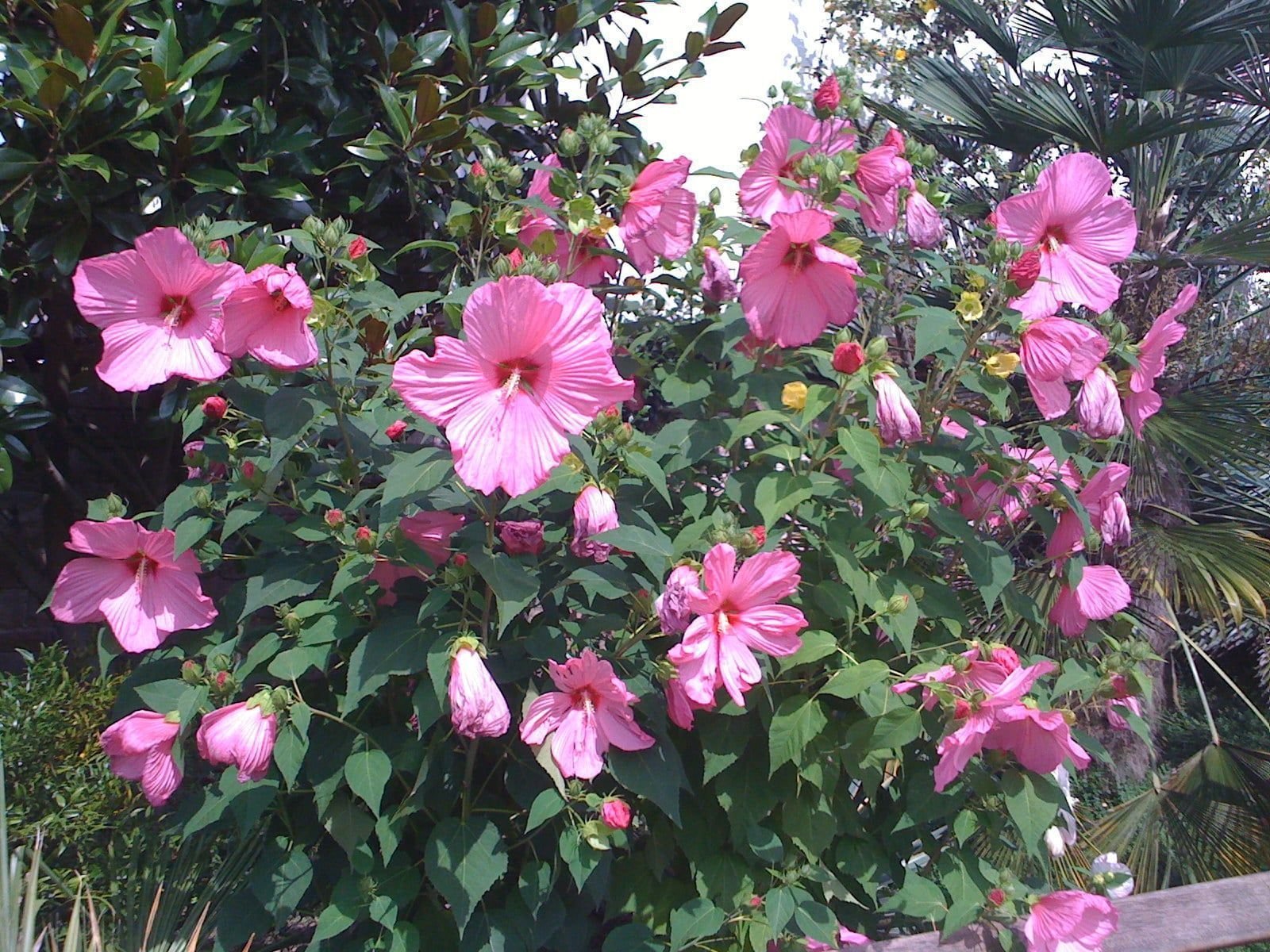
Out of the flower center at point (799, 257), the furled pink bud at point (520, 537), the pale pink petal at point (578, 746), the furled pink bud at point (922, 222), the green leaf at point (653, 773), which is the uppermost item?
the furled pink bud at point (922, 222)

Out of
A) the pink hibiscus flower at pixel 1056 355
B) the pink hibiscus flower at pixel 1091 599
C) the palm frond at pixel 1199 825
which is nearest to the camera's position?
the pink hibiscus flower at pixel 1056 355

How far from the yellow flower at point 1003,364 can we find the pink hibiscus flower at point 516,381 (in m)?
0.62

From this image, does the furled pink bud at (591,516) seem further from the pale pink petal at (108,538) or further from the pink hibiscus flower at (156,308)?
the pale pink petal at (108,538)

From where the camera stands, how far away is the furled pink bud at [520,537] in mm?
1340

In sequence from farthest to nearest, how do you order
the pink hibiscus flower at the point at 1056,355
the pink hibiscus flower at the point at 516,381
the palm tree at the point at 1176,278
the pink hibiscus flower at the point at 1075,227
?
the palm tree at the point at 1176,278 < the pink hibiscus flower at the point at 1075,227 < the pink hibiscus flower at the point at 1056,355 < the pink hibiscus flower at the point at 516,381

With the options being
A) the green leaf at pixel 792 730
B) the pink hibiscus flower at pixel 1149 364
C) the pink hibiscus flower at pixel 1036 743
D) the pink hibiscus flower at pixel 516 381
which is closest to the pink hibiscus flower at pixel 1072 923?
the pink hibiscus flower at pixel 1036 743

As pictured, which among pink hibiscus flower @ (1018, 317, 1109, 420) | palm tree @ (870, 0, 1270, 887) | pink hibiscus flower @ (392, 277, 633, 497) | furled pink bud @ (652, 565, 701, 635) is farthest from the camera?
palm tree @ (870, 0, 1270, 887)

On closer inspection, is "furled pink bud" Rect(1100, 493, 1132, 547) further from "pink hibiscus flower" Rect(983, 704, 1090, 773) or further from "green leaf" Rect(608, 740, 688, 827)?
"green leaf" Rect(608, 740, 688, 827)

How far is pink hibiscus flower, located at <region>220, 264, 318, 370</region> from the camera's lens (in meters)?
1.29

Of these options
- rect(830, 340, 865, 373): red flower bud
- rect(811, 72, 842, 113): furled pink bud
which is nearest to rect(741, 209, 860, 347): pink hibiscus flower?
rect(830, 340, 865, 373): red flower bud

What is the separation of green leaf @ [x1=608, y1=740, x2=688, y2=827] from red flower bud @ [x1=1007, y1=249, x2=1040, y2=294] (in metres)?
0.79

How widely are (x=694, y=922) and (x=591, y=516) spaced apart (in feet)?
1.99

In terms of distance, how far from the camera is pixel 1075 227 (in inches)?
62.6

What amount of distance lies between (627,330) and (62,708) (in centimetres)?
129
